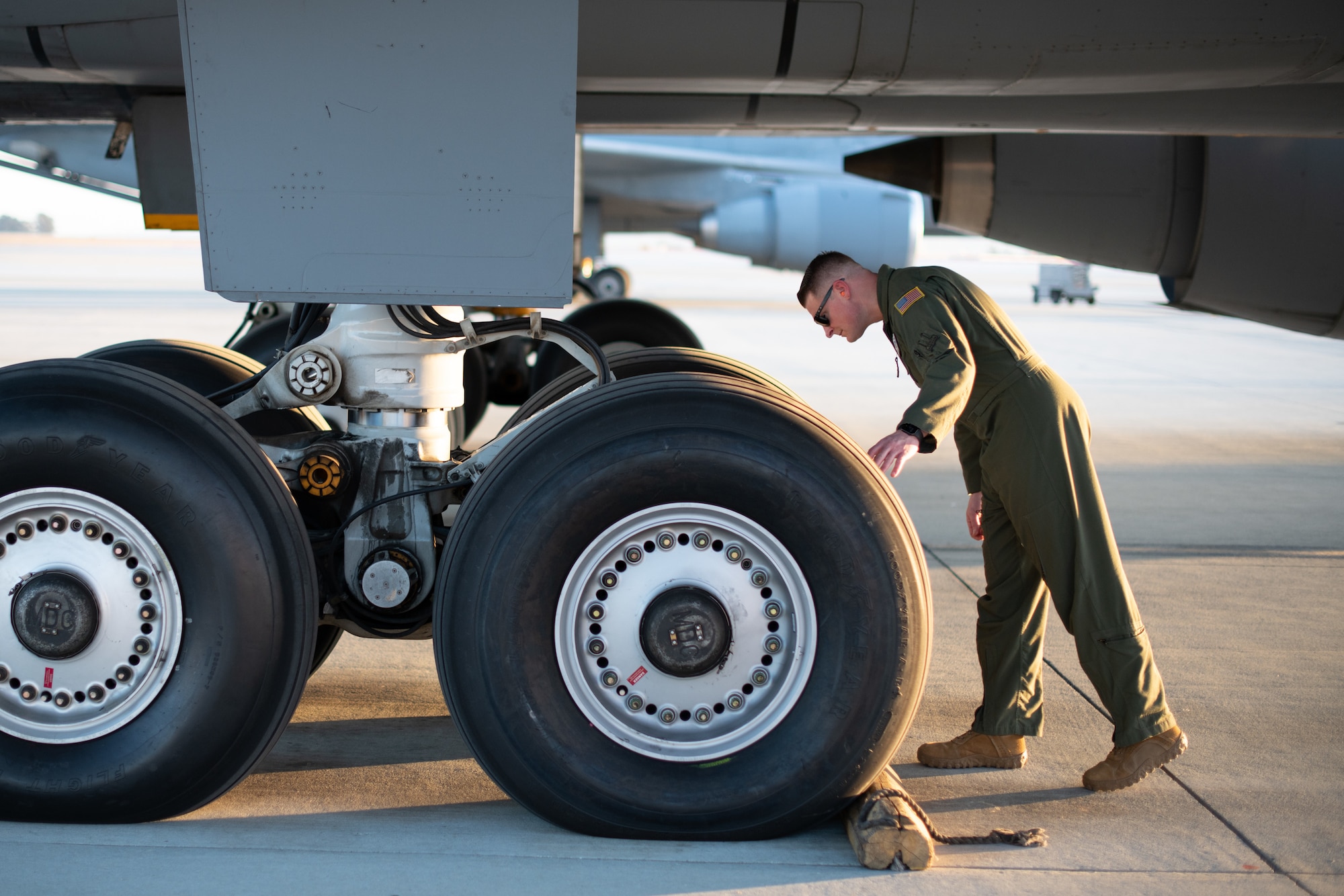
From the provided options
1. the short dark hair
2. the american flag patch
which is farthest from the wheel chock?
the short dark hair

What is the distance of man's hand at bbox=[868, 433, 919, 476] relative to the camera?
2.32 meters

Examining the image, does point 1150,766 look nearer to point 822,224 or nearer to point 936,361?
point 936,361

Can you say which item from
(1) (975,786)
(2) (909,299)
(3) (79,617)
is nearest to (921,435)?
(2) (909,299)

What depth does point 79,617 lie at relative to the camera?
239cm

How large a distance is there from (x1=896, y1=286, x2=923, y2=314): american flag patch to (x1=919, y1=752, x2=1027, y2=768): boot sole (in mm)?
1144

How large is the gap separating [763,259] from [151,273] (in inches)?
957

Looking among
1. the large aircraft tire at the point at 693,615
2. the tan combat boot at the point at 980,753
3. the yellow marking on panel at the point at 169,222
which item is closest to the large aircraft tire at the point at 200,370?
the yellow marking on panel at the point at 169,222

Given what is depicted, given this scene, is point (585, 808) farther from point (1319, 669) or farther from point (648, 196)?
Answer: point (648, 196)

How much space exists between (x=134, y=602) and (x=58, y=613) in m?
0.16

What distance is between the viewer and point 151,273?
34.4m

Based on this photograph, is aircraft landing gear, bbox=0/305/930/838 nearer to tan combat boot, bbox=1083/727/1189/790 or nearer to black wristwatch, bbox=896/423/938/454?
black wristwatch, bbox=896/423/938/454

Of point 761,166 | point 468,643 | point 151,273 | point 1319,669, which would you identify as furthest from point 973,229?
point 151,273

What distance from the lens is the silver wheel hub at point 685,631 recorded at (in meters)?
2.39

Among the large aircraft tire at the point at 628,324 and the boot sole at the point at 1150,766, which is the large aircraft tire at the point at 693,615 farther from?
the large aircraft tire at the point at 628,324
